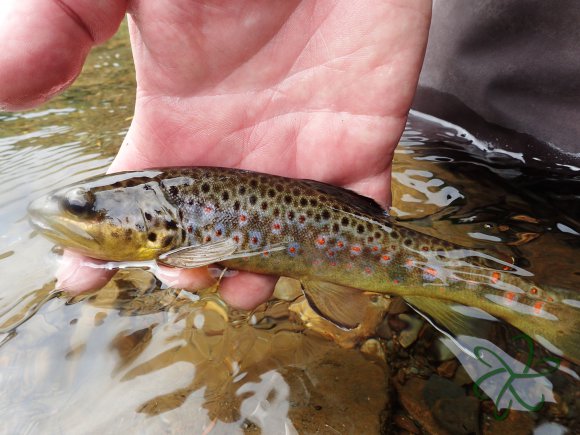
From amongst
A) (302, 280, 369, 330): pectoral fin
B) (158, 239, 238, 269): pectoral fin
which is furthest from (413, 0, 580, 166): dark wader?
(158, 239, 238, 269): pectoral fin

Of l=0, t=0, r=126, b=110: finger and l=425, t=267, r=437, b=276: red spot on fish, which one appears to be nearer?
l=0, t=0, r=126, b=110: finger

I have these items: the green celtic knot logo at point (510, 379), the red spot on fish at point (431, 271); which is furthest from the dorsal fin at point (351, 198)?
the green celtic knot logo at point (510, 379)

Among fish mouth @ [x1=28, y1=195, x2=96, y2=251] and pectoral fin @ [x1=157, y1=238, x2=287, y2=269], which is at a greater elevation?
fish mouth @ [x1=28, y1=195, x2=96, y2=251]

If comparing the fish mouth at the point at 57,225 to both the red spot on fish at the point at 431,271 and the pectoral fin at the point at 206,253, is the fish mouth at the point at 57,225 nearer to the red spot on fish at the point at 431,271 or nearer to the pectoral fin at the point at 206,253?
the pectoral fin at the point at 206,253

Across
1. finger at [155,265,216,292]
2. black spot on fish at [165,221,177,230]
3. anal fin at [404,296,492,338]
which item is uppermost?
black spot on fish at [165,221,177,230]

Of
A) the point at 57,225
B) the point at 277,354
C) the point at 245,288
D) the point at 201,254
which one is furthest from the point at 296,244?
the point at 57,225

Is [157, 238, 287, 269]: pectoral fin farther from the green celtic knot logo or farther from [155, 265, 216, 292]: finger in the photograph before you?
the green celtic knot logo

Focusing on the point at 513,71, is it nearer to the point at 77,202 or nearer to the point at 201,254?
the point at 201,254
